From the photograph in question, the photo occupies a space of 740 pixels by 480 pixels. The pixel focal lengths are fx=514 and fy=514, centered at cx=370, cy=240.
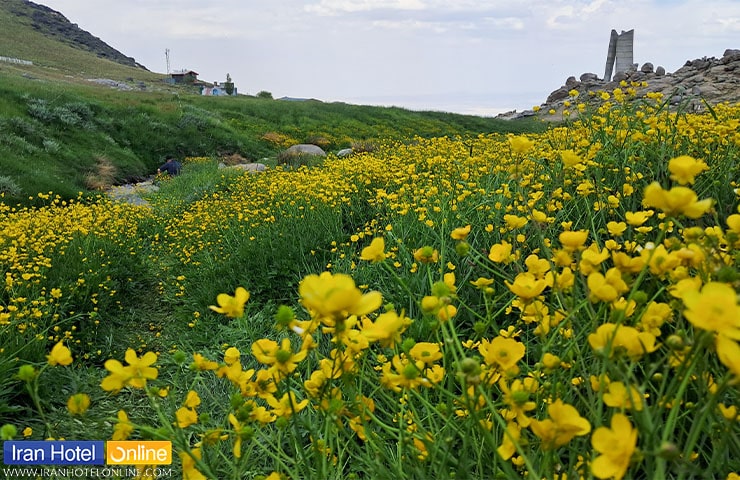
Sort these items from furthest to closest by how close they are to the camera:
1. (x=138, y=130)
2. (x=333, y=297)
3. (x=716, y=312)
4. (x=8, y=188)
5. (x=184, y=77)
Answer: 1. (x=184, y=77)
2. (x=138, y=130)
3. (x=8, y=188)
4. (x=333, y=297)
5. (x=716, y=312)

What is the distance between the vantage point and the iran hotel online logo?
53.9 inches

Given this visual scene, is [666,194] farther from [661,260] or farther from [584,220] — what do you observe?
[584,220]

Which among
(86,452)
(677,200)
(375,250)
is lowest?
(86,452)

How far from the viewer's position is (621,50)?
32500 millimetres

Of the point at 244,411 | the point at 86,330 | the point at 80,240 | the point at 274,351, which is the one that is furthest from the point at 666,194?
the point at 80,240

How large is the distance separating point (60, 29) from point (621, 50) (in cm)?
8265

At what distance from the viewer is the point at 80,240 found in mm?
5293

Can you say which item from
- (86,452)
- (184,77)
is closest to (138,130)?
(86,452)

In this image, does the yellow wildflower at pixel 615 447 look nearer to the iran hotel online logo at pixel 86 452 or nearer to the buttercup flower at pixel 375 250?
the buttercup flower at pixel 375 250

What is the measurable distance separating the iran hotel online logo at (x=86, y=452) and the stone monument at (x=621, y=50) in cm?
3567

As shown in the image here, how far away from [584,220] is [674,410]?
2505 mm

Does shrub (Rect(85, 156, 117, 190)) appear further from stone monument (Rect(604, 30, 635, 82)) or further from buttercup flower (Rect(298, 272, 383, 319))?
stone monument (Rect(604, 30, 635, 82))

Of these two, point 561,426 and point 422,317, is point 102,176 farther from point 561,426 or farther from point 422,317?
point 561,426

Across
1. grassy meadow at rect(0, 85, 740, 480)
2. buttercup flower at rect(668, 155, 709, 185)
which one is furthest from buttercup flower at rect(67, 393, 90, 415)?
buttercup flower at rect(668, 155, 709, 185)
